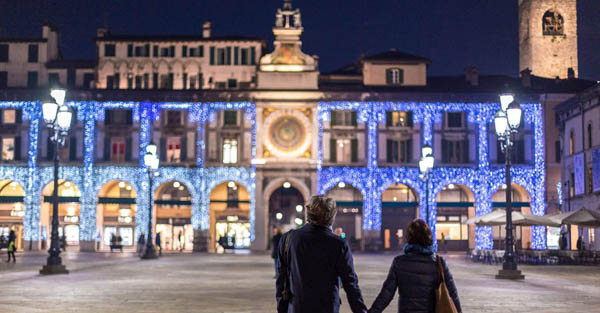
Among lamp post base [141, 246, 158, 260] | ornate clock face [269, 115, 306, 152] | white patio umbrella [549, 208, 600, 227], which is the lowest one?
lamp post base [141, 246, 158, 260]

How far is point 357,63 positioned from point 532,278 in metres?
51.5

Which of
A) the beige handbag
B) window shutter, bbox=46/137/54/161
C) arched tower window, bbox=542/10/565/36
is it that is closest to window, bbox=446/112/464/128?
window shutter, bbox=46/137/54/161

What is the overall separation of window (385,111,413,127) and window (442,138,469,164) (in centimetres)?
296

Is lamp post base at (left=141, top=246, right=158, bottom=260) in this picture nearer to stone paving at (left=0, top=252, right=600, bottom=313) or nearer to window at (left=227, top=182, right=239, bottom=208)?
stone paving at (left=0, top=252, right=600, bottom=313)

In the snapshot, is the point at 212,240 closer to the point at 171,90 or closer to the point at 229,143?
the point at 229,143

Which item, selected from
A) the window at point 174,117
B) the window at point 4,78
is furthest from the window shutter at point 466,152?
the window at point 4,78

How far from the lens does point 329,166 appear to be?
66.8m

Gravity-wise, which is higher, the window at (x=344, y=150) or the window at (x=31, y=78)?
the window at (x=31, y=78)

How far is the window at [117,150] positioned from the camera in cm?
→ 6750

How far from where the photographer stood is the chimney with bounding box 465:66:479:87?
233ft

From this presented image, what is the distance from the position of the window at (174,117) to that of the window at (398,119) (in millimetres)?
15377

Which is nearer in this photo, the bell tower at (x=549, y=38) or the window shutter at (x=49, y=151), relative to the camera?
the window shutter at (x=49, y=151)

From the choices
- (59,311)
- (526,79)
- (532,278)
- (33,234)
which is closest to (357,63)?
(526,79)

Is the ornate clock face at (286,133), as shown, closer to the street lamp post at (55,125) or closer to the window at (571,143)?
the window at (571,143)
